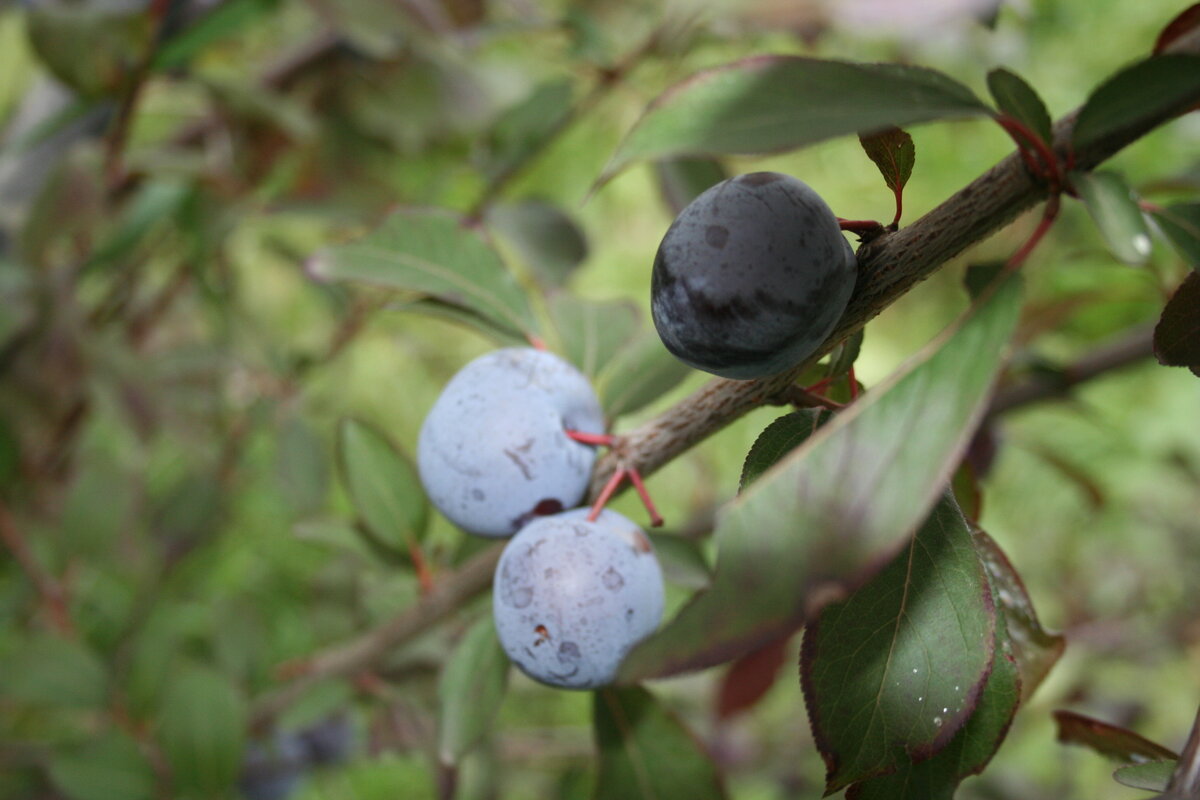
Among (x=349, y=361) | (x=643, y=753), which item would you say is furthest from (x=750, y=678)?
(x=349, y=361)

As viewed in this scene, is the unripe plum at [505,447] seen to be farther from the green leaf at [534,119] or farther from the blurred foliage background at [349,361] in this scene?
the green leaf at [534,119]

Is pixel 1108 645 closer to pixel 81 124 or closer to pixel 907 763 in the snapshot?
pixel 907 763

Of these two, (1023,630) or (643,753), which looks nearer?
(1023,630)

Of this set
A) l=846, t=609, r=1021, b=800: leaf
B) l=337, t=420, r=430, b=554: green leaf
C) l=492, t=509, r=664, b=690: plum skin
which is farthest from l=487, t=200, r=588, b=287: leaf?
l=846, t=609, r=1021, b=800: leaf

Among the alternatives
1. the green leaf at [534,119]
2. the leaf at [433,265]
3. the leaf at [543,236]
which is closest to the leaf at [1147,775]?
the leaf at [433,265]

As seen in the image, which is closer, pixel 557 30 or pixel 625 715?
pixel 625 715

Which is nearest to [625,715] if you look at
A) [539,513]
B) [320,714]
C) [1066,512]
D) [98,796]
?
[539,513]

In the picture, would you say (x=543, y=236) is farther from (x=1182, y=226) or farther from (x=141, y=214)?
(x=1182, y=226)
